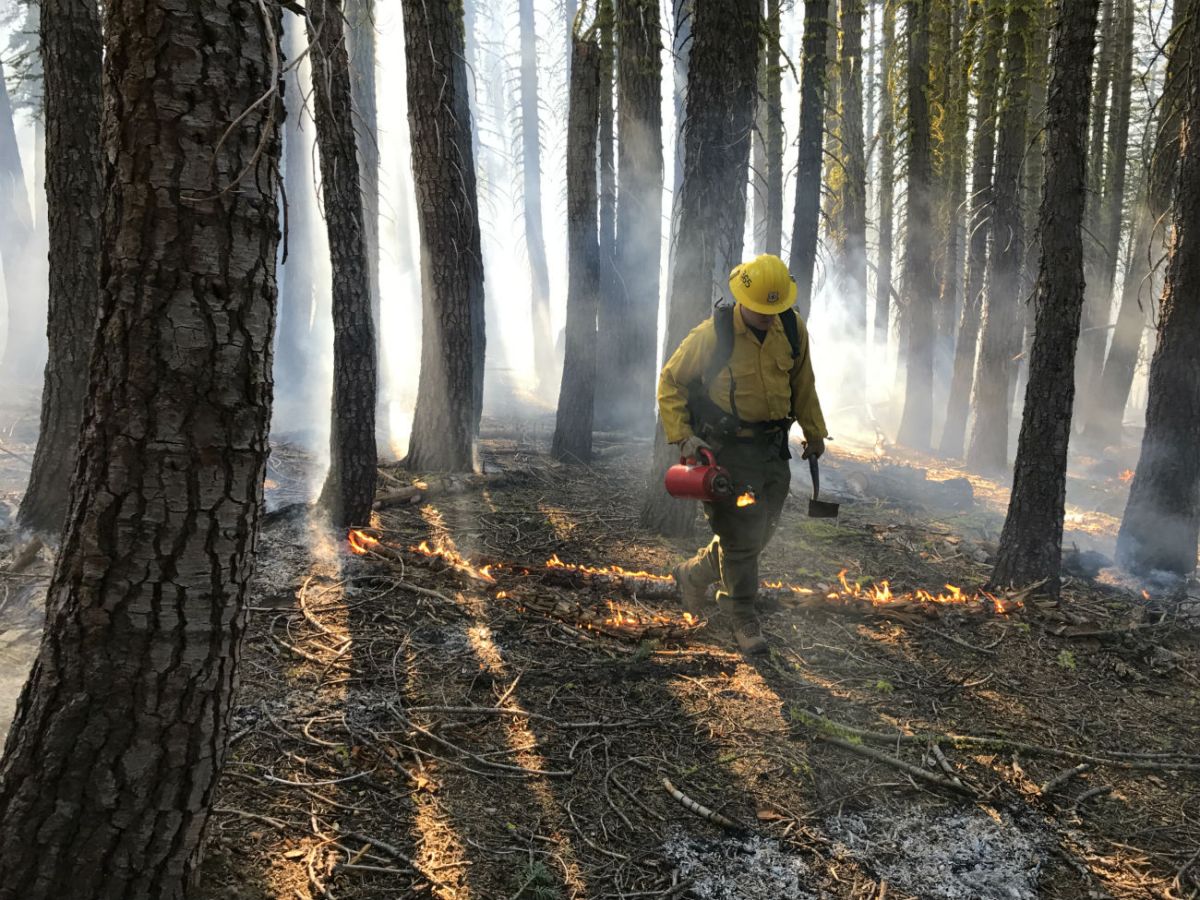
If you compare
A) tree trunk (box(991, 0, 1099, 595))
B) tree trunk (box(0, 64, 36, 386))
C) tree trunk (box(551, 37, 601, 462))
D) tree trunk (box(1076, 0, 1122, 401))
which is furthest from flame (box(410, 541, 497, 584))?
tree trunk (box(1076, 0, 1122, 401))

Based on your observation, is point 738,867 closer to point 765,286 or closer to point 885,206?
point 765,286

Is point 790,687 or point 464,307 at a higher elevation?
point 464,307

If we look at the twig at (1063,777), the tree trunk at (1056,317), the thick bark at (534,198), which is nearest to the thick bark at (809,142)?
the tree trunk at (1056,317)

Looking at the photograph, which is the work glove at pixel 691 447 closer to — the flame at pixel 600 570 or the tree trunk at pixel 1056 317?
the flame at pixel 600 570

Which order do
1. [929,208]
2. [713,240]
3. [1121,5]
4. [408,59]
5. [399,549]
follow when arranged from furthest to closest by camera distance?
[1121,5] → [929,208] → [408,59] → [713,240] → [399,549]

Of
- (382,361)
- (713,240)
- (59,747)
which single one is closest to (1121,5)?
(713,240)

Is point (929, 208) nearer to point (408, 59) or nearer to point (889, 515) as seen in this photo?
point (889, 515)

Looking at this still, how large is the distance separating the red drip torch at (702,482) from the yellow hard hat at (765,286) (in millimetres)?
909

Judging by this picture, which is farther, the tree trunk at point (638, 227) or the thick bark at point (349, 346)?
the tree trunk at point (638, 227)

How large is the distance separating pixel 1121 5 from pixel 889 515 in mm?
14969

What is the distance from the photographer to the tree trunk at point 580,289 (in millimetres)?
9914

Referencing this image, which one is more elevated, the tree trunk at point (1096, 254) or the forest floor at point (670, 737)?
the tree trunk at point (1096, 254)

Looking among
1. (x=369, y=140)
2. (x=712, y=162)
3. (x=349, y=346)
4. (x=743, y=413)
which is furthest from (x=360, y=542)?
(x=369, y=140)

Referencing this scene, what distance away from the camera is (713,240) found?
6.59m
